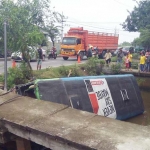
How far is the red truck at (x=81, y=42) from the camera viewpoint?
22.8m

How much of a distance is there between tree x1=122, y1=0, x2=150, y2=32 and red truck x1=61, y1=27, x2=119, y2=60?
6.69 metres

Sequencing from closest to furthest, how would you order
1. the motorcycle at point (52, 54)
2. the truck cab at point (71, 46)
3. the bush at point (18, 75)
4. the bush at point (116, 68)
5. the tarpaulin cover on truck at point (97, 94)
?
1. the tarpaulin cover on truck at point (97, 94)
2. the bush at point (18, 75)
3. the bush at point (116, 68)
4. the truck cab at point (71, 46)
5. the motorcycle at point (52, 54)

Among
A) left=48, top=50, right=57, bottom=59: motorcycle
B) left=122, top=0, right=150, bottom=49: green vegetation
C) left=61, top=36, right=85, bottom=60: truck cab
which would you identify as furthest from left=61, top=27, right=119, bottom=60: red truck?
left=122, top=0, right=150, bottom=49: green vegetation

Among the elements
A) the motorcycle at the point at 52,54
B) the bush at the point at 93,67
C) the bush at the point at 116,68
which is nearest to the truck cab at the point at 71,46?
the motorcycle at the point at 52,54

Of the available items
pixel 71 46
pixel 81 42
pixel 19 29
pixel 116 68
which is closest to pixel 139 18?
pixel 81 42

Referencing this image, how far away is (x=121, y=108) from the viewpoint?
9961mm

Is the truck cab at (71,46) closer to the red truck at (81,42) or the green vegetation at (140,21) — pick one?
the red truck at (81,42)

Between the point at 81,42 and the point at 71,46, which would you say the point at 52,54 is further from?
the point at 81,42

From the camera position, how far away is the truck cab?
22.6 meters

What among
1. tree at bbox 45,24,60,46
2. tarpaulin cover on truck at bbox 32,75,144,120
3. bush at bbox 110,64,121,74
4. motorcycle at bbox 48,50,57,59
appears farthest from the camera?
tree at bbox 45,24,60,46

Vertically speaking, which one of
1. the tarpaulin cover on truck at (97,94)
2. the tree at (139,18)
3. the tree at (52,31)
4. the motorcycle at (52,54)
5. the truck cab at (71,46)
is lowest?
the tarpaulin cover on truck at (97,94)

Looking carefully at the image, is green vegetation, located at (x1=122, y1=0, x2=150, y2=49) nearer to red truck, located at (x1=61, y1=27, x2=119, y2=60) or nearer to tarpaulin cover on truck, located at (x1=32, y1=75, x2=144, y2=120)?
red truck, located at (x1=61, y1=27, x2=119, y2=60)

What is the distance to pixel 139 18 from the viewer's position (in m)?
33.3

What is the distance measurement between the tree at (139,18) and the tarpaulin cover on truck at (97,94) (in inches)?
889
